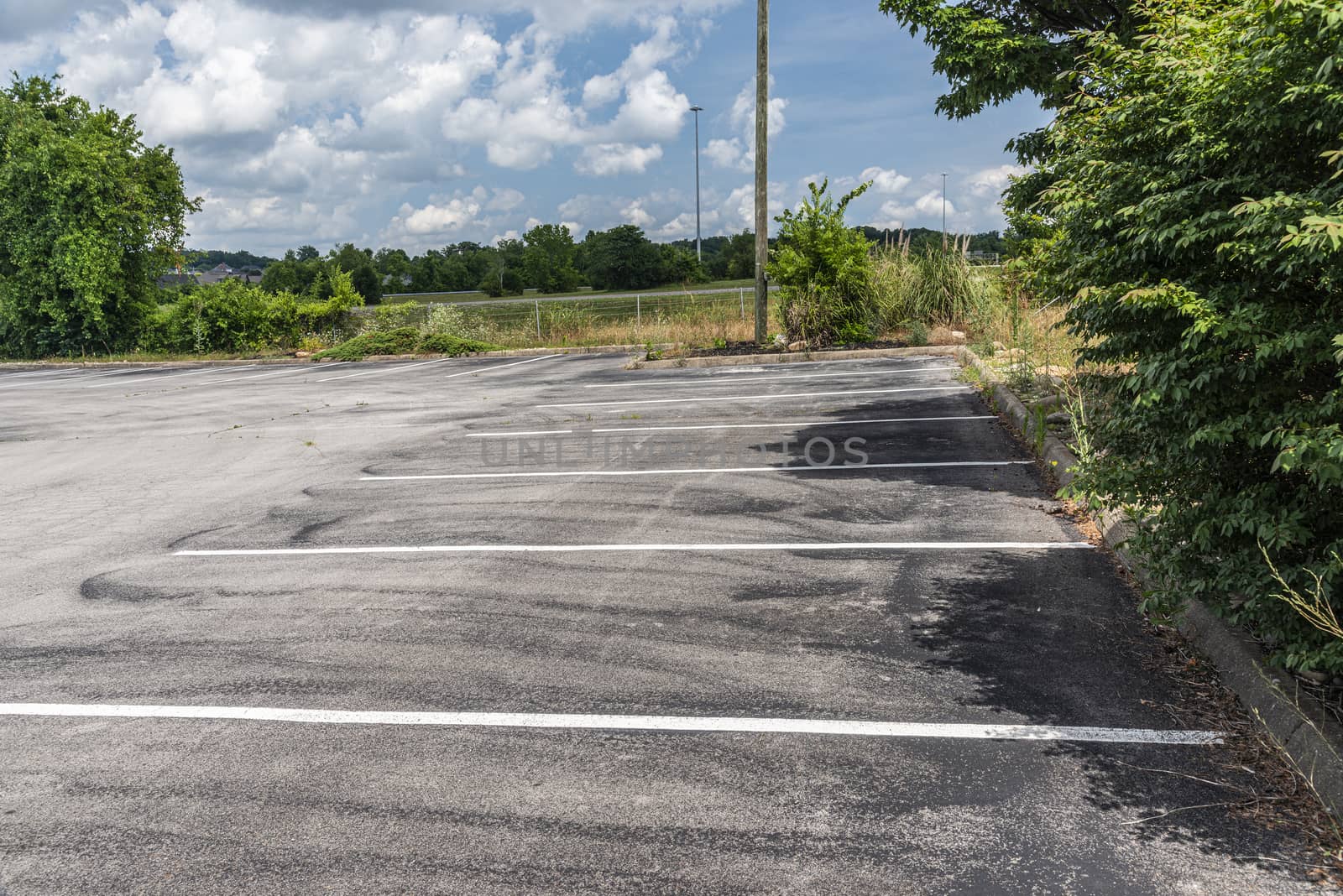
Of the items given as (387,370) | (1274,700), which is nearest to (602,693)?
(1274,700)

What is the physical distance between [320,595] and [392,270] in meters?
98.5

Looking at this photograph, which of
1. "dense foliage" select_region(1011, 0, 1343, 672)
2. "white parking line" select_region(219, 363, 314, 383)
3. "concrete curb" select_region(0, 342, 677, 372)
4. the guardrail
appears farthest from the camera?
the guardrail

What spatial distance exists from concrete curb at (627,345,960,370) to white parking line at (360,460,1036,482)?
10514 mm

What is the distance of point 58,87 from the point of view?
127ft

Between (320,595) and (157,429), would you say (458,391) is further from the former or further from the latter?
(320,595)

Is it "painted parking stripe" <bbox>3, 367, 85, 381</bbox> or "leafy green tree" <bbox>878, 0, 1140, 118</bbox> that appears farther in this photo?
"painted parking stripe" <bbox>3, 367, 85, 381</bbox>

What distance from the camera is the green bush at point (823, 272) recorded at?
1948cm

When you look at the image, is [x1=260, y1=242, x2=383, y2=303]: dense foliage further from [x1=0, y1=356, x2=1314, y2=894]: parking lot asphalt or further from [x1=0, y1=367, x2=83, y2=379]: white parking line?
[x1=0, y1=356, x2=1314, y2=894]: parking lot asphalt

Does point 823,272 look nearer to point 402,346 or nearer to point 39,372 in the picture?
point 402,346

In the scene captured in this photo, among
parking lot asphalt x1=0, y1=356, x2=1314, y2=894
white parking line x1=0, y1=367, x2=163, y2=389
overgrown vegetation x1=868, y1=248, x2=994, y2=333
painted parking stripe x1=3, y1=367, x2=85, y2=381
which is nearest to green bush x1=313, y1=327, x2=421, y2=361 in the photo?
white parking line x1=0, y1=367, x2=163, y2=389

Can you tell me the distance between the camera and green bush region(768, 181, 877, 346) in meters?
19.5

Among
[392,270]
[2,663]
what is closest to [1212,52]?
[2,663]

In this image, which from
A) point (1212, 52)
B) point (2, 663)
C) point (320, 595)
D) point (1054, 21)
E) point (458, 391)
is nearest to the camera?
point (1212, 52)

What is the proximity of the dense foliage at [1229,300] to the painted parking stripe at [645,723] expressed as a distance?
2.59ft
